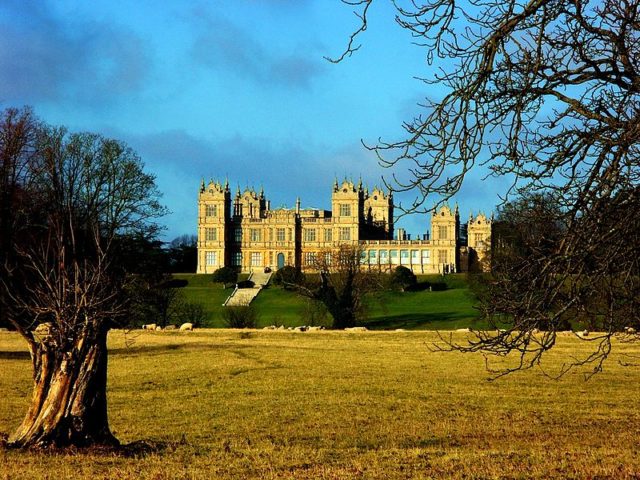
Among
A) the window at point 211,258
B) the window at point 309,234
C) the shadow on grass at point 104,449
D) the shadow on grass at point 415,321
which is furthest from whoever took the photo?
the window at point 309,234

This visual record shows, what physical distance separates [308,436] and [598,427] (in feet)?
13.1

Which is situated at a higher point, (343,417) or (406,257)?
(406,257)

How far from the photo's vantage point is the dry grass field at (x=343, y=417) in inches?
319

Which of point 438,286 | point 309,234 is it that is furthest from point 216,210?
point 438,286

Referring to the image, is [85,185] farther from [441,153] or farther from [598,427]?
[441,153]

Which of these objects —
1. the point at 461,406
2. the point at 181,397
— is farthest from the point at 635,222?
the point at 181,397

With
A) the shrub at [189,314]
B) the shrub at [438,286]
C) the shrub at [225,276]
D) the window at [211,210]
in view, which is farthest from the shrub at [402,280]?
the window at [211,210]

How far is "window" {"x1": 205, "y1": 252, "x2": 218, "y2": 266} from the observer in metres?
93.2

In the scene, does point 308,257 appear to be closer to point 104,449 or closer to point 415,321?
point 415,321

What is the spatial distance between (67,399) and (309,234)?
86.8 m

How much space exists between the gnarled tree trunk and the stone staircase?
49.3m

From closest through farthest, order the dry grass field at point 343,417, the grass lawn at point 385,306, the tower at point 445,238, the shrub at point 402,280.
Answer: the dry grass field at point 343,417 → the grass lawn at point 385,306 → the shrub at point 402,280 → the tower at point 445,238

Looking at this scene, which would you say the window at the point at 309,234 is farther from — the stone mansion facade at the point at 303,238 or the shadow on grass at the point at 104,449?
the shadow on grass at the point at 104,449

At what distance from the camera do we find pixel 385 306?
54719 mm
